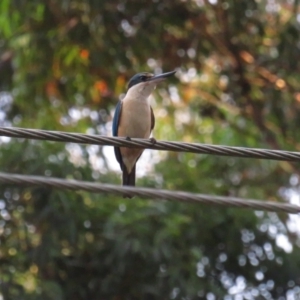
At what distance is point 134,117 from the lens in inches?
265

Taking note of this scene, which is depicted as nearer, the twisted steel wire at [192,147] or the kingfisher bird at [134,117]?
the twisted steel wire at [192,147]

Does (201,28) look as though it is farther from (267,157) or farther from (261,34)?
(267,157)

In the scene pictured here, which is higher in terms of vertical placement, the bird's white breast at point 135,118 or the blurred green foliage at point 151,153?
the bird's white breast at point 135,118

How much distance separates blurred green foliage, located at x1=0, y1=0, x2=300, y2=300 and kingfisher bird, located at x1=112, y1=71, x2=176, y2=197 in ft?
4.06

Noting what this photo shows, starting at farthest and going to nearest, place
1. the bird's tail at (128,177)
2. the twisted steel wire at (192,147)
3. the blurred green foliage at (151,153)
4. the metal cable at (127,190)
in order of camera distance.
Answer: the blurred green foliage at (151,153)
the bird's tail at (128,177)
the metal cable at (127,190)
the twisted steel wire at (192,147)

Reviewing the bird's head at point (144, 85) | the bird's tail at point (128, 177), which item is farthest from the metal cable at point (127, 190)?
the bird's tail at point (128, 177)

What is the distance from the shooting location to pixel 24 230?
8430 mm

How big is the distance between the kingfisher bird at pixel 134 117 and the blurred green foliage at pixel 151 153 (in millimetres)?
1238

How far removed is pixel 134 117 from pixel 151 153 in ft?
17.8

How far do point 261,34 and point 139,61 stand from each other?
162 centimetres

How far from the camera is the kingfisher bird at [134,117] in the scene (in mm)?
6719

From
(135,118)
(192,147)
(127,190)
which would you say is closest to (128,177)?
(135,118)

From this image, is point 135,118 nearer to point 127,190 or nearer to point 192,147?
point 127,190

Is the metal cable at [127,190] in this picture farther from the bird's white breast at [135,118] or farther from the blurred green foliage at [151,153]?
the blurred green foliage at [151,153]
